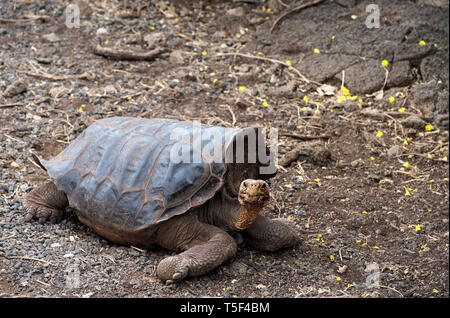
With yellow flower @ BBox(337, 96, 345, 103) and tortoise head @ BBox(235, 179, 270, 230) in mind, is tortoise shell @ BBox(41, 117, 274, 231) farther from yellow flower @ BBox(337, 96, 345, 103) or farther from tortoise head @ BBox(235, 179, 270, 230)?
yellow flower @ BBox(337, 96, 345, 103)

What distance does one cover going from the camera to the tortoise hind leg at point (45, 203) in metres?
4.27

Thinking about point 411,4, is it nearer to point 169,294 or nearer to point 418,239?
point 418,239

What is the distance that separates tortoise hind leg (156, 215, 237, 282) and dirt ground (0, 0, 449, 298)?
11 cm

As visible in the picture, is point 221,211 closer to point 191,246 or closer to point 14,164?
point 191,246

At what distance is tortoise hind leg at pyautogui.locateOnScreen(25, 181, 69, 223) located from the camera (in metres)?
4.27

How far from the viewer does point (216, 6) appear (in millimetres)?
7762

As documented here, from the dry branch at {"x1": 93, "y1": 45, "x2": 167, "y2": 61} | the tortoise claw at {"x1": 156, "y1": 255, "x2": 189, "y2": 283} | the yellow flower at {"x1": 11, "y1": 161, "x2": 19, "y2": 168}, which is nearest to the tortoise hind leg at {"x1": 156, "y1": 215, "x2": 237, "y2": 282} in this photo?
the tortoise claw at {"x1": 156, "y1": 255, "x2": 189, "y2": 283}

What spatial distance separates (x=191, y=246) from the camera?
3.96 m

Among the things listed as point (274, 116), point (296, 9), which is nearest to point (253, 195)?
point (274, 116)

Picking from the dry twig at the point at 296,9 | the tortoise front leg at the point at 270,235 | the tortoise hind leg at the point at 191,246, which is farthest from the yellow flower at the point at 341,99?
the tortoise hind leg at the point at 191,246

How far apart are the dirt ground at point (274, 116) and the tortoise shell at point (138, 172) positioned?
0.28m

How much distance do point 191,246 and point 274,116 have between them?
2.51 m

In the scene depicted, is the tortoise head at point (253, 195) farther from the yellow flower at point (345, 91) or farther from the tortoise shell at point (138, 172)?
the yellow flower at point (345, 91)

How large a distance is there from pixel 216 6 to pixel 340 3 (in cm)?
153
